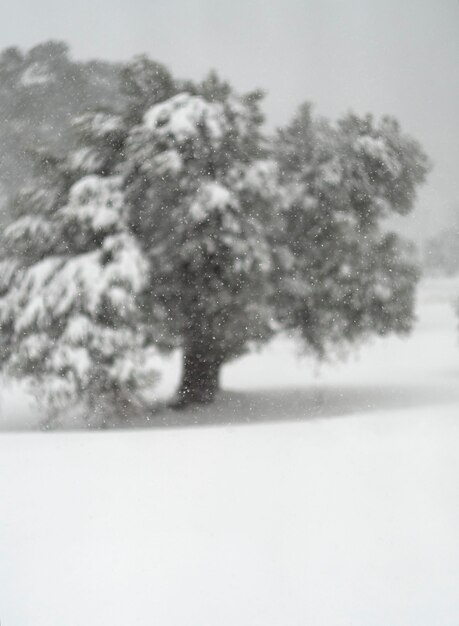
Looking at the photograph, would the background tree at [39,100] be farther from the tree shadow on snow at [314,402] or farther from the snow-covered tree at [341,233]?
the tree shadow on snow at [314,402]

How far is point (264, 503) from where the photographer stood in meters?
1.63

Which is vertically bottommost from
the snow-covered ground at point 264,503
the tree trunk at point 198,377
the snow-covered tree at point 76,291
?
the snow-covered ground at point 264,503

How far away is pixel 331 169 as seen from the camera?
1793 mm

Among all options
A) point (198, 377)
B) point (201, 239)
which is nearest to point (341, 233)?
point (201, 239)

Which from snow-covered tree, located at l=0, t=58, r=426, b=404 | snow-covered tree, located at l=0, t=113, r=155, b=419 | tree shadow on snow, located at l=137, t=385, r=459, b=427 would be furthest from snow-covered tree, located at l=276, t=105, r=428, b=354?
snow-covered tree, located at l=0, t=113, r=155, b=419

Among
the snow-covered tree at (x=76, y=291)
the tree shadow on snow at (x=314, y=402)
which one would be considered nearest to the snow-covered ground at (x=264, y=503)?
the tree shadow on snow at (x=314, y=402)

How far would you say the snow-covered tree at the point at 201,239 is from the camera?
5.82 feet

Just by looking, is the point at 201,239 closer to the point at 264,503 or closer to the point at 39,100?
the point at 39,100

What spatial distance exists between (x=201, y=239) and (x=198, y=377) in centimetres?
33

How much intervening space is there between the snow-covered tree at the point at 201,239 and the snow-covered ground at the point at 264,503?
0.09 meters

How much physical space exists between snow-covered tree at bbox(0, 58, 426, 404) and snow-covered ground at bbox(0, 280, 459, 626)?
3.6 inches

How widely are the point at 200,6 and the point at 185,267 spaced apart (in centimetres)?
60

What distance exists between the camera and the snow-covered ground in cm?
149

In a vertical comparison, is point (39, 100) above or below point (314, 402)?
above
